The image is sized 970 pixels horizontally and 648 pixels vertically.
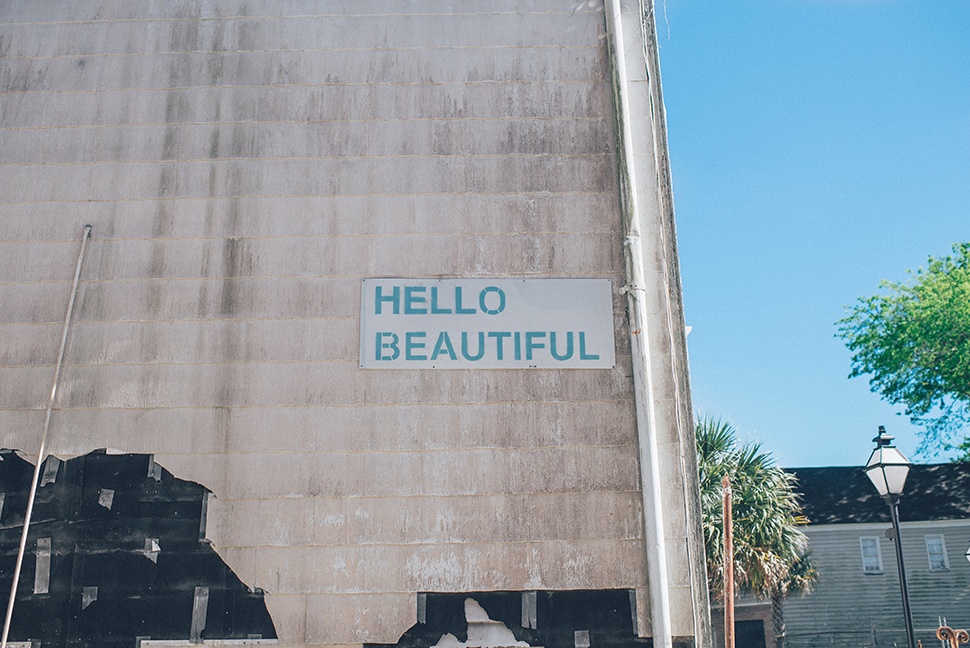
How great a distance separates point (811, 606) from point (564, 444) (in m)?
19.8

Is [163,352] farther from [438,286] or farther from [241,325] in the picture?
[438,286]

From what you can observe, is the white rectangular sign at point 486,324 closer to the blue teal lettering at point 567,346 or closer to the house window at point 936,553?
the blue teal lettering at point 567,346

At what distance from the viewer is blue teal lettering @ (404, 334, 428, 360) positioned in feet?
21.9

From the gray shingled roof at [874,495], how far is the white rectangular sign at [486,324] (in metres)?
19.7

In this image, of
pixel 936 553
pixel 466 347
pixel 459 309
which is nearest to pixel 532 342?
pixel 466 347

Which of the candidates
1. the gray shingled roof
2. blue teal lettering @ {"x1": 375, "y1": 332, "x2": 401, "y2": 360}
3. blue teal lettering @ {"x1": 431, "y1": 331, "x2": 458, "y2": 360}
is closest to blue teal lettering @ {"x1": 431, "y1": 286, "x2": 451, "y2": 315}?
blue teal lettering @ {"x1": 431, "y1": 331, "x2": 458, "y2": 360}

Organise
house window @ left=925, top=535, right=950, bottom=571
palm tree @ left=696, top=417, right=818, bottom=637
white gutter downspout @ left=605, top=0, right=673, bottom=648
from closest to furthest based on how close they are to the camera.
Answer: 1. white gutter downspout @ left=605, top=0, right=673, bottom=648
2. palm tree @ left=696, top=417, right=818, bottom=637
3. house window @ left=925, top=535, right=950, bottom=571

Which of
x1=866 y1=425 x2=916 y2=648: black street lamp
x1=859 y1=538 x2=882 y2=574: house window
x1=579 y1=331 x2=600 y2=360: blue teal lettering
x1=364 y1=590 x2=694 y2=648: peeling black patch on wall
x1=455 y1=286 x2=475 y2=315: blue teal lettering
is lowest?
x1=364 y1=590 x2=694 y2=648: peeling black patch on wall

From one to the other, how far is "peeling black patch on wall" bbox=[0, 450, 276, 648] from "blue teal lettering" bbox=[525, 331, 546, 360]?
2.56 meters

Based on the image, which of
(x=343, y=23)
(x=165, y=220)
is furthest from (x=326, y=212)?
(x=343, y=23)

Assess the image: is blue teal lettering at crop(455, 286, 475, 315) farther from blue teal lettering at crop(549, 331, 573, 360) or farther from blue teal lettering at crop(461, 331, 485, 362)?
blue teal lettering at crop(549, 331, 573, 360)

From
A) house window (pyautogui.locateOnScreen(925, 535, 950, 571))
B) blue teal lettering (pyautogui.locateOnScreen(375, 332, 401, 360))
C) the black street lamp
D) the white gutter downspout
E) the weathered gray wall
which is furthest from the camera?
house window (pyautogui.locateOnScreen(925, 535, 950, 571))

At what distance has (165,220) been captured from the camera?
7.07 m

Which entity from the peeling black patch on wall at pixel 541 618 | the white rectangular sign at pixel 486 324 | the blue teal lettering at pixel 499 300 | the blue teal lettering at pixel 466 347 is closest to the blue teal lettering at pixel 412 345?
the white rectangular sign at pixel 486 324
